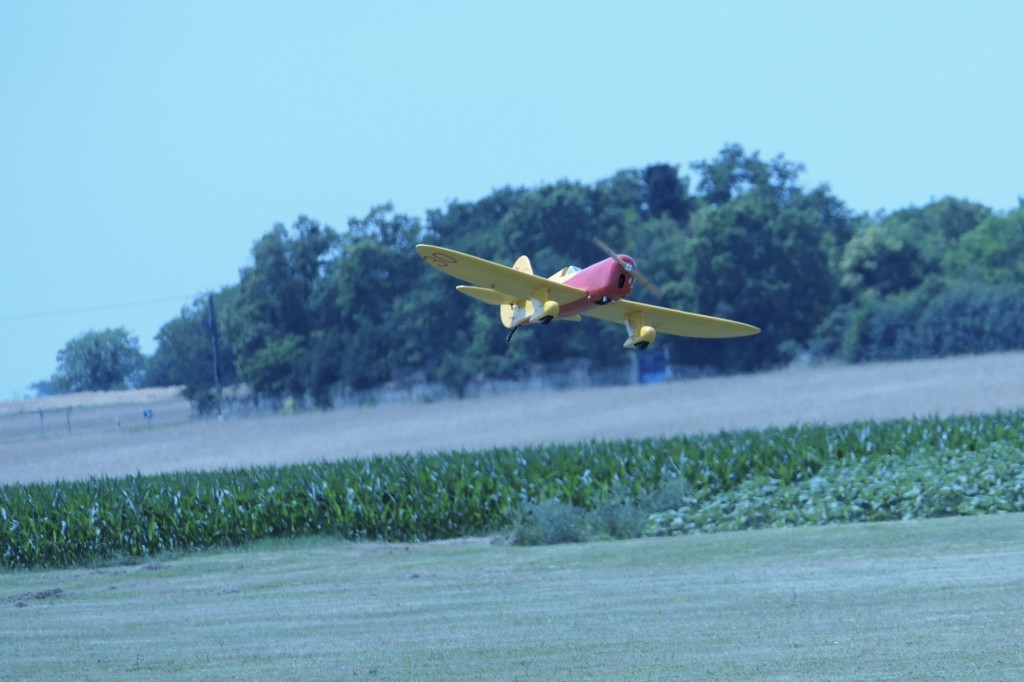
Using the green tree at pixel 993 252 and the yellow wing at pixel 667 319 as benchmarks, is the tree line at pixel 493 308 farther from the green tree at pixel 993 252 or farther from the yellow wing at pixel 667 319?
the green tree at pixel 993 252

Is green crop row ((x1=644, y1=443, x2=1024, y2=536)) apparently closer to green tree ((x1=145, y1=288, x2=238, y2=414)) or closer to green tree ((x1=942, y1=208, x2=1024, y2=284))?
green tree ((x1=942, y1=208, x2=1024, y2=284))

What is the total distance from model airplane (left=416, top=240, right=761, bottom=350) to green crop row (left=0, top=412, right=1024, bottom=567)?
22.1 meters

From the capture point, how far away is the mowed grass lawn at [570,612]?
40.7 ft

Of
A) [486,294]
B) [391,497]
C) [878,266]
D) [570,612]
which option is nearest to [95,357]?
[486,294]

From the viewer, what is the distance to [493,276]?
3.27 metres

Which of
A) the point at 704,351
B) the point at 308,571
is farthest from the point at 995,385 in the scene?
the point at 704,351

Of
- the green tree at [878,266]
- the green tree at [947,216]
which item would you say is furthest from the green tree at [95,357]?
the green tree at [947,216]

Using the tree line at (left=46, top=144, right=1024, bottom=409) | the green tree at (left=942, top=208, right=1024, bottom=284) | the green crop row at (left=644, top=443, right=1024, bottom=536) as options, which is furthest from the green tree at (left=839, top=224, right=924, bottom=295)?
the green tree at (left=942, top=208, right=1024, bottom=284)

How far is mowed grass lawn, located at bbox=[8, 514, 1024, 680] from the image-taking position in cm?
1240

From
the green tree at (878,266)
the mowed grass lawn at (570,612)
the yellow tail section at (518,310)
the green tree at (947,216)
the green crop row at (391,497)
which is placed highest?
the green tree at (947,216)

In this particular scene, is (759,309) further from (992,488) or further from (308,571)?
(992,488)

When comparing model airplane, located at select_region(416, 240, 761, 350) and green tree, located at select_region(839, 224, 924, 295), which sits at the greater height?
green tree, located at select_region(839, 224, 924, 295)

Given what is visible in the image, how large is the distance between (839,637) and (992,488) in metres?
11.4

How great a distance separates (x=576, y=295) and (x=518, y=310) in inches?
7.3
